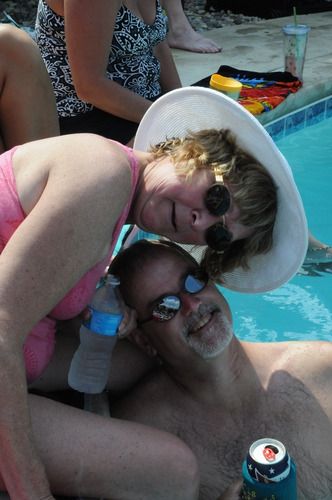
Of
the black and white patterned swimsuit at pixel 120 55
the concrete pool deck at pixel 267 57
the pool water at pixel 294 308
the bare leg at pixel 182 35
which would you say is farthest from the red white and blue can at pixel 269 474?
the bare leg at pixel 182 35

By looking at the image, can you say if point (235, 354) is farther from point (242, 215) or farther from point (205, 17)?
point (205, 17)

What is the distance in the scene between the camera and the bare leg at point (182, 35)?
7316mm

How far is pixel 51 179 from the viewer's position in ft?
7.10

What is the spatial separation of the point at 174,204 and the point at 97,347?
545 mm

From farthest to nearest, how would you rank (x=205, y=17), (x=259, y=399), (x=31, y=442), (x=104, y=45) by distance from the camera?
(x=205, y=17)
(x=104, y=45)
(x=259, y=399)
(x=31, y=442)

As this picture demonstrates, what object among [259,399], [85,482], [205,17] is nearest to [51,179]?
[85,482]

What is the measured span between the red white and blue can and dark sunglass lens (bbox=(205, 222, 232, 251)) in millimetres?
686

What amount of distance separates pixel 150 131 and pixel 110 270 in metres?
0.53

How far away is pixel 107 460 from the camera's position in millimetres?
2252

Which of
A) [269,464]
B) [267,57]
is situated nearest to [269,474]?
[269,464]

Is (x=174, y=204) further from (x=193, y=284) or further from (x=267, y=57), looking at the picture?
(x=267, y=57)

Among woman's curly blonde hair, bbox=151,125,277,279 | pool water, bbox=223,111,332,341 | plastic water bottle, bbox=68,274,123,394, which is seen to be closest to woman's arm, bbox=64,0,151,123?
pool water, bbox=223,111,332,341

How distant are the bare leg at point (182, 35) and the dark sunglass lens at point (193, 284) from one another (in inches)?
201

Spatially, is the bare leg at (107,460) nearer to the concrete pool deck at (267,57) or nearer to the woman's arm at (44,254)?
the woman's arm at (44,254)
